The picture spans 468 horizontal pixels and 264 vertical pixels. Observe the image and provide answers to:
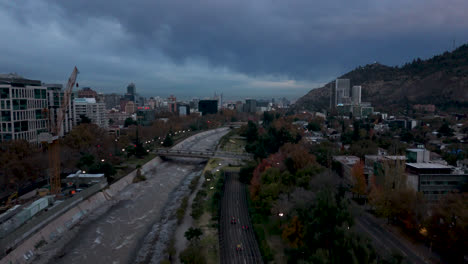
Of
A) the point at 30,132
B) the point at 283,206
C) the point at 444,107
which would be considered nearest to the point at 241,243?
the point at 283,206

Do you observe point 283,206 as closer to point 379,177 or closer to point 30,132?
point 379,177

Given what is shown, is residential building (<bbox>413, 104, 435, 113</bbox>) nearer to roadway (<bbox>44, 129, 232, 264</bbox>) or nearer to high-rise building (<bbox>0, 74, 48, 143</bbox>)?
roadway (<bbox>44, 129, 232, 264</bbox>)

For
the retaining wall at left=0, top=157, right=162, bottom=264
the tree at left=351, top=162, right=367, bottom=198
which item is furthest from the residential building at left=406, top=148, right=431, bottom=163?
the retaining wall at left=0, top=157, right=162, bottom=264

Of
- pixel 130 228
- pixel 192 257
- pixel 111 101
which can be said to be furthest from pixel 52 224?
pixel 111 101

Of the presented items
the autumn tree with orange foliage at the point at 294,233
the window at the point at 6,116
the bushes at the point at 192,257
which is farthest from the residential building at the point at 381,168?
the window at the point at 6,116

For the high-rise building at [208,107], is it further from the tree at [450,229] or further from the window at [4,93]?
the tree at [450,229]

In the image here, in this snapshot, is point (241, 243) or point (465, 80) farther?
point (465, 80)
